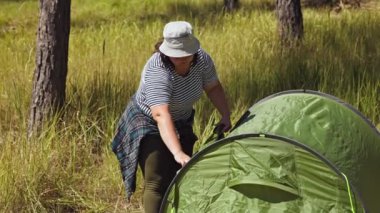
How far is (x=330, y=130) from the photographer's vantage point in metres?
3.52

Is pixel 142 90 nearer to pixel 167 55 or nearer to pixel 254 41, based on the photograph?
pixel 167 55


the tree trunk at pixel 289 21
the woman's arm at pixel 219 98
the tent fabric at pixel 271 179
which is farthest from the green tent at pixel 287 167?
the tree trunk at pixel 289 21

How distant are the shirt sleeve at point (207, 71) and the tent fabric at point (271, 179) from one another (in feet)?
2.31

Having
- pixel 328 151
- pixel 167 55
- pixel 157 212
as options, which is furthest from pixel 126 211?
pixel 328 151

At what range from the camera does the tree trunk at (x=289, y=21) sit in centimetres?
815

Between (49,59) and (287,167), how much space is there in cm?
264

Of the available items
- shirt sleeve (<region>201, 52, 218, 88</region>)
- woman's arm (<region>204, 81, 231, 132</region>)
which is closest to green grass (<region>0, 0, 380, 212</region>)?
woman's arm (<region>204, 81, 231, 132</region>)

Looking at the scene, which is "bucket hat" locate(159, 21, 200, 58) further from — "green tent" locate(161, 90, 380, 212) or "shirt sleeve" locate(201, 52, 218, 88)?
"green tent" locate(161, 90, 380, 212)

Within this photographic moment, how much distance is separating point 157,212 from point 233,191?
2.74 feet

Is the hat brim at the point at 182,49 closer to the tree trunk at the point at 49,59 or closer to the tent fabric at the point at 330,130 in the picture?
the tent fabric at the point at 330,130

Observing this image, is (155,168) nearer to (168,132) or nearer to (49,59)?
(168,132)

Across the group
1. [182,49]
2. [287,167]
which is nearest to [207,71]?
[182,49]

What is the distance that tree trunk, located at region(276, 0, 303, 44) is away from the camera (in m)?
8.15

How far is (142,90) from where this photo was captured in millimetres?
3850
